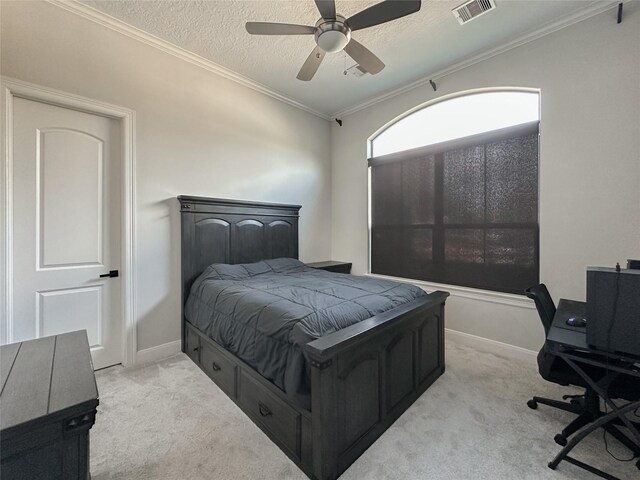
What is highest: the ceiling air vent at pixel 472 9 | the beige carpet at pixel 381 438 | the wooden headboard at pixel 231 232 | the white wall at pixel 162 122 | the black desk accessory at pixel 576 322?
the ceiling air vent at pixel 472 9

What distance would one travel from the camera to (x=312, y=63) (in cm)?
231

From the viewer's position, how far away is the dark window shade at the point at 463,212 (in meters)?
2.84

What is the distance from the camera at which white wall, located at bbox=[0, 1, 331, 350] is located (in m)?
2.24

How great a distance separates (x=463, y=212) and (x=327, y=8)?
252 cm

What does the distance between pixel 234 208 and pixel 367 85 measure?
2466 millimetres

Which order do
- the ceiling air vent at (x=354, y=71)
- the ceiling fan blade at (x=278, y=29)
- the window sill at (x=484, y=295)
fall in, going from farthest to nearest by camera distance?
the ceiling air vent at (x=354, y=71)
the window sill at (x=484, y=295)
the ceiling fan blade at (x=278, y=29)

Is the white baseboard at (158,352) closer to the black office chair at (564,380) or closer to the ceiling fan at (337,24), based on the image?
the ceiling fan at (337,24)

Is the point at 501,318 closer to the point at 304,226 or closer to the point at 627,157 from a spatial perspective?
the point at 627,157

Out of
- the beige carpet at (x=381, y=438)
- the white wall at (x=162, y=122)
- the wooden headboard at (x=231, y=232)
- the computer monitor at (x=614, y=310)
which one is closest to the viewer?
the computer monitor at (x=614, y=310)

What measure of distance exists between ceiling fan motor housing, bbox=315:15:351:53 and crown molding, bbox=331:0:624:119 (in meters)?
1.95

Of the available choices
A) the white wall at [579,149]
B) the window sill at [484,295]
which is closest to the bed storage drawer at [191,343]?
the window sill at [484,295]

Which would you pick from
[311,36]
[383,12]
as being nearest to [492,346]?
[383,12]

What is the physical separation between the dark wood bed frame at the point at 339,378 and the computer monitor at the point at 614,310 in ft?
3.10

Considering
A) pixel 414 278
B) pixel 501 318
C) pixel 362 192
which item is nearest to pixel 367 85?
pixel 362 192
